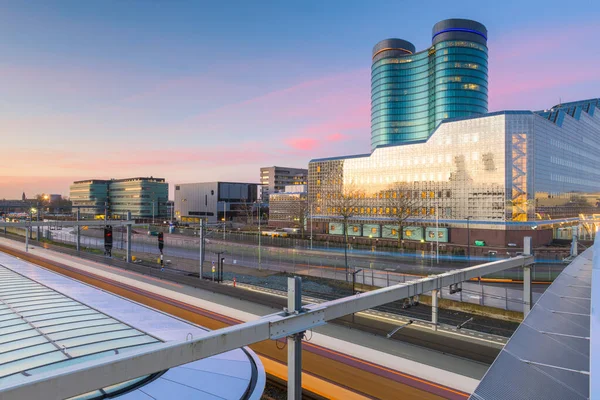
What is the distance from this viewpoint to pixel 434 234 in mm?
76500

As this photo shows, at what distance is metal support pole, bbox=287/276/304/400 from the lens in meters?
7.49

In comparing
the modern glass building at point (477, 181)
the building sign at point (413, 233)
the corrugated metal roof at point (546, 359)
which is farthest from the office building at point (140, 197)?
the corrugated metal roof at point (546, 359)

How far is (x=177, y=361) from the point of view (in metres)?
6.08

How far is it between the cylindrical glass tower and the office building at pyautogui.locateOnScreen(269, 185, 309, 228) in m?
43.8

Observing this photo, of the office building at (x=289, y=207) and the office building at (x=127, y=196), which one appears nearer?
the office building at (x=289, y=207)

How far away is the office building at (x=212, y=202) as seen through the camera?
5556 inches

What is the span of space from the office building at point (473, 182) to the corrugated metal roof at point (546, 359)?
4664 cm

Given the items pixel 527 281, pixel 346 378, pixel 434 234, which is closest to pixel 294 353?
pixel 346 378

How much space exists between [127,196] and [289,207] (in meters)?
96.6

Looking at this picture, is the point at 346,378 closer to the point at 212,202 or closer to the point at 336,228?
the point at 336,228

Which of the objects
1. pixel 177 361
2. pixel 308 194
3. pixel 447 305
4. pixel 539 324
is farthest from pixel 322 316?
pixel 308 194

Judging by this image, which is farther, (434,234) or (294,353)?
(434,234)

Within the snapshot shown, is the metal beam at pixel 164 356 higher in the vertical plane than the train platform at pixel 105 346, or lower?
higher

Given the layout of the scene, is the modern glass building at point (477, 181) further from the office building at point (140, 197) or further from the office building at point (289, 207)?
the office building at point (140, 197)
